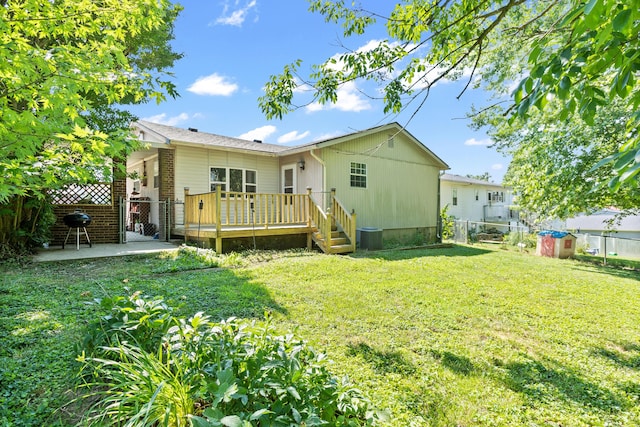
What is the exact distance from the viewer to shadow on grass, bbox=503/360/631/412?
8.18 feet

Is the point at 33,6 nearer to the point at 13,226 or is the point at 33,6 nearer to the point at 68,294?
the point at 68,294

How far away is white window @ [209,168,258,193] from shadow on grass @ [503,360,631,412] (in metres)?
10.1

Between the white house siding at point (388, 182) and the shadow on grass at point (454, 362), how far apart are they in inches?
320

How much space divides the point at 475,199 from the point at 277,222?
21.4 m

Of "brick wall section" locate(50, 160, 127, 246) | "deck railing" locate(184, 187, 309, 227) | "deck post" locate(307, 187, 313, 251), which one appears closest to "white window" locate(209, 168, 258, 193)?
"deck railing" locate(184, 187, 309, 227)

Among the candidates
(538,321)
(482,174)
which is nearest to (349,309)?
(538,321)

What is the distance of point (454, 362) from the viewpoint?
9.90 feet

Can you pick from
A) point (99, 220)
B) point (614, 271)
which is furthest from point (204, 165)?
point (614, 271)

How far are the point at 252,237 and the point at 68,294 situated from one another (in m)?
4.90

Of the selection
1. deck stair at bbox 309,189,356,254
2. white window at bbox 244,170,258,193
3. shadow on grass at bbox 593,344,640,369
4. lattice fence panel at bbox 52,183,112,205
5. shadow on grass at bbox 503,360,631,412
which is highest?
white window at bbox 244,170,258,193

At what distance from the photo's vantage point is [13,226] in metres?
7.34

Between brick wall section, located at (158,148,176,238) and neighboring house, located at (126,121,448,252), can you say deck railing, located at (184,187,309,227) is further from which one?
brick wall section, located at (158,148,176,238)

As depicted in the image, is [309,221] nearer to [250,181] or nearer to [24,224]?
[250,181]

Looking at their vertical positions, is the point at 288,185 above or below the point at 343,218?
above
